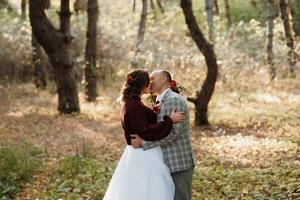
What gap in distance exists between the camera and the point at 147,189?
6312 mm

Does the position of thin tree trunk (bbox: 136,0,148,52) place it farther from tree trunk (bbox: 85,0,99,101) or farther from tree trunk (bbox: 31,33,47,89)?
tree trunk (bbox: 31,33,47,89)

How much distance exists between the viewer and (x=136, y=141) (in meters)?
6.23

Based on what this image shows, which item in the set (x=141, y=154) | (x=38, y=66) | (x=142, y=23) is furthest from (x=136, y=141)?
(x=38, y=66)

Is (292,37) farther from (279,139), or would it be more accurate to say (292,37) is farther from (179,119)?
(179,119)

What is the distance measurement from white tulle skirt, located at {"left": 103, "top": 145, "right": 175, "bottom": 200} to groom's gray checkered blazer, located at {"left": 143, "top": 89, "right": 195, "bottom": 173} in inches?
3.3

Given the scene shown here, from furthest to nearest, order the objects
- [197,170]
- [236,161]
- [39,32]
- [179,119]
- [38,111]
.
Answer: [38,111], [39,32], [236,161], [197,170], [179,119]

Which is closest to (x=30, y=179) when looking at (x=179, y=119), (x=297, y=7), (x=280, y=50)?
(x=179, y=119)

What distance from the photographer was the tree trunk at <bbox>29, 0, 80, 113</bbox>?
16016mm

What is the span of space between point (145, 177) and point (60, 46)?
35.2ft

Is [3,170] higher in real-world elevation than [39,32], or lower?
lower

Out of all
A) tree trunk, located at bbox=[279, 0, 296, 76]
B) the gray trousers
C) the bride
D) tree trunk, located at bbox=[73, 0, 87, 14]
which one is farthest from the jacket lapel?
tree trunk, located at bbox=[73, 0, 87, 14]

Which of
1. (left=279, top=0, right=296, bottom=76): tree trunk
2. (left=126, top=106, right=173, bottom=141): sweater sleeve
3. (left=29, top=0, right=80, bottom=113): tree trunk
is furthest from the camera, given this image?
(left=279, top=0, right=296, bottom=76): tree trunk

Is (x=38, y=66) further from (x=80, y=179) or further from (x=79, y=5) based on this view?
(x=80, y=179)

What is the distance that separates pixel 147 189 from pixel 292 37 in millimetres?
16513
